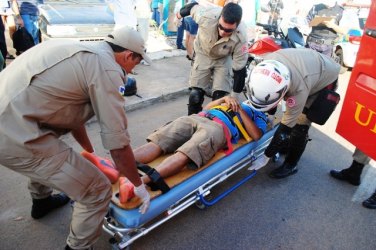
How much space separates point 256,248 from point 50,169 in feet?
5.66

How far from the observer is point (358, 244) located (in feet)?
9.19

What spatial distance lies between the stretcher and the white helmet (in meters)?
0.66

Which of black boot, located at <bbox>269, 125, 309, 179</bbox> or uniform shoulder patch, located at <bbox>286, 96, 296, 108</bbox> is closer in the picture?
uniform shoulder patch, located at <bbox>286, 96, 296, 108</bbox>

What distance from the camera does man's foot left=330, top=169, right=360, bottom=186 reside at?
11.8 ft

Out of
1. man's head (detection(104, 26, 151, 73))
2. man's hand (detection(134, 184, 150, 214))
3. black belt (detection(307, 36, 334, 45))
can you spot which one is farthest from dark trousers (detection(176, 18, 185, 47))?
man's hand (detection(134, 184, 150, 214))

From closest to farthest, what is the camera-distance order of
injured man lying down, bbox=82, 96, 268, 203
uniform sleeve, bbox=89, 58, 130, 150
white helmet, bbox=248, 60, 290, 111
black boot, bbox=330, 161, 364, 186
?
uniform sleeve, bbox=89, 58, 130, 150
injured man lying down, bbox=82, 96, 268, 203
white helmet, bbox=248, 60, 290, 111
black boot, bbox=330, 161, 364, 186

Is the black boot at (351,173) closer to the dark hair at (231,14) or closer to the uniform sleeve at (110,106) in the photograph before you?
the dark hair at (231,14)

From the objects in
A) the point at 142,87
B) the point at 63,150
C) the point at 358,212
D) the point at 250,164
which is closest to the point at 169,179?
the point at 63,150

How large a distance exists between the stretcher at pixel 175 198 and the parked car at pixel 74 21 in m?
3.45

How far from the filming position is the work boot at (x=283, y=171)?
361 cm

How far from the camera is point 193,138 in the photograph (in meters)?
2.96

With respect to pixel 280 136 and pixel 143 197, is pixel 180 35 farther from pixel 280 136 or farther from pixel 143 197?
pixel 143 197

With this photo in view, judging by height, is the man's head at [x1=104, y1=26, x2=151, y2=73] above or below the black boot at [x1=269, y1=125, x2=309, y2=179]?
above

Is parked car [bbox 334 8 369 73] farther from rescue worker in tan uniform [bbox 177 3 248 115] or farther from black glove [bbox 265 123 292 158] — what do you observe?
black glove [bbox 265 123 292 158]
